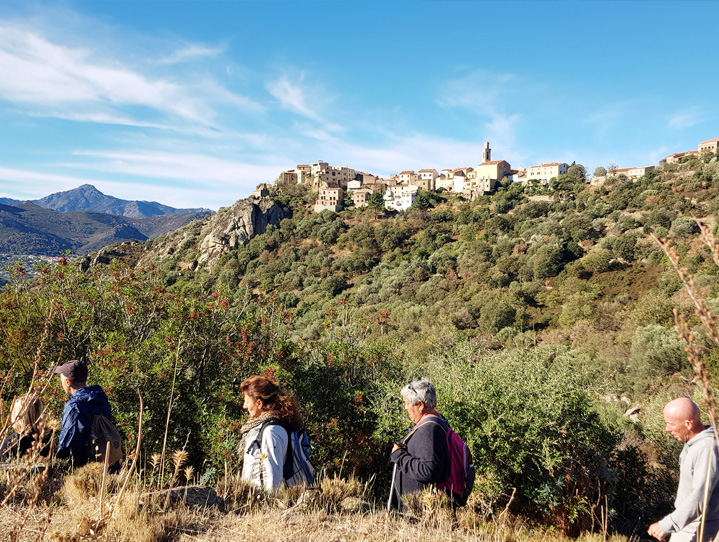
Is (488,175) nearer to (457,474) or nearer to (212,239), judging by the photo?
(212,239)

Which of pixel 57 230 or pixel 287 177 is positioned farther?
pixel 57 230

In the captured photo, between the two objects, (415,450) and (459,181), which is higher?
(459,181)

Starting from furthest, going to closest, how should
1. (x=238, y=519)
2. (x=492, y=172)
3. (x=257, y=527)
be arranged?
1. (x=492, y=172)
2. (x=238, y=519)
3. (x=257, y=527)

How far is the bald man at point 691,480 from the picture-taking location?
2.69 metres

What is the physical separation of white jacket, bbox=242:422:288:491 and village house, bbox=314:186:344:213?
6221 centimetres

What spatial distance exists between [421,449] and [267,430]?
1.05 metres

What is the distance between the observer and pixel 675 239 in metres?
28.3

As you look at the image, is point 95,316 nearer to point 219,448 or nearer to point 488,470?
point 219,448

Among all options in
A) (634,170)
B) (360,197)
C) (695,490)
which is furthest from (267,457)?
(634,170)

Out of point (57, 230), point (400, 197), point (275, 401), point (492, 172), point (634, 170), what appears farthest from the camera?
point (57, 230)

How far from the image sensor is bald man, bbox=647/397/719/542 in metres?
2.69

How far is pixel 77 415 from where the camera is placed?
10.5ft

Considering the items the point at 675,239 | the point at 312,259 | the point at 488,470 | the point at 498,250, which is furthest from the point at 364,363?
the point at 312,259

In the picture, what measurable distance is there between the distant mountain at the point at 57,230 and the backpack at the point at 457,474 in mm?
106898
